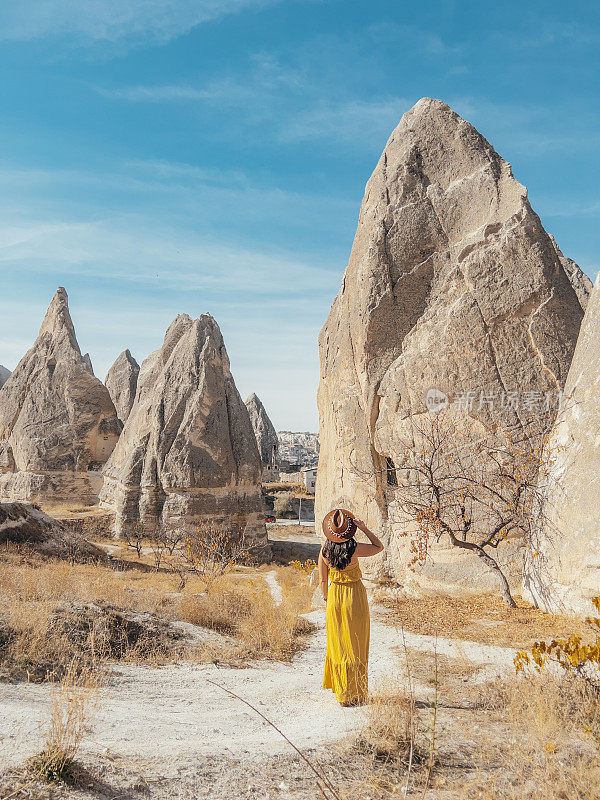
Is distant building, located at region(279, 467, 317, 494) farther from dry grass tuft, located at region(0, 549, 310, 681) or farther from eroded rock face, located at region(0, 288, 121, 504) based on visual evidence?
dry grass tuft, located at region(0, 549, 310, 681)

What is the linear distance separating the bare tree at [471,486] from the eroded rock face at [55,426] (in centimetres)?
1597

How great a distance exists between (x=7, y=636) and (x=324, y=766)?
2.95 metres

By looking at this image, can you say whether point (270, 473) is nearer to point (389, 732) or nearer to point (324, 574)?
point (324, 574)

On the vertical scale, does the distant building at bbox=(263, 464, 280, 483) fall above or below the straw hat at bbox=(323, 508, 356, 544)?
below

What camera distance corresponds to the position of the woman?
3.70 meters

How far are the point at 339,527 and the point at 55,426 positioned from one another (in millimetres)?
19464

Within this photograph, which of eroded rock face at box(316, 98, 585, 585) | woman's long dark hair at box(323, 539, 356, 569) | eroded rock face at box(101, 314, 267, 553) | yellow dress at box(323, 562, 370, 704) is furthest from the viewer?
eroded rock face at box(101, 314, 267, 553)

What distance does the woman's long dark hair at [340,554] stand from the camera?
391 centimetres

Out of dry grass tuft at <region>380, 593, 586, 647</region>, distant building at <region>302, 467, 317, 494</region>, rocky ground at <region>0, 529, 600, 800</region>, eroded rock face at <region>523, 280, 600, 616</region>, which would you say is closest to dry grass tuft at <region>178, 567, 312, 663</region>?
rocky ground at <region>0, 529, 600, 800</region>

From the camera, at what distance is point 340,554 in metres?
3.92

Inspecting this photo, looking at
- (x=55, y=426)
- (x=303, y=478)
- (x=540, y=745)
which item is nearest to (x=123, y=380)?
(x=55, y=426)

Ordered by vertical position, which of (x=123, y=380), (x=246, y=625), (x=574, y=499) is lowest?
(x=246, y=625)

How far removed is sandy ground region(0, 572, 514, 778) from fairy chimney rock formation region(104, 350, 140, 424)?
27.6 metres

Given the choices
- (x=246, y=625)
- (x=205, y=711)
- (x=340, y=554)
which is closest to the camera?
(x=205, y=711)
